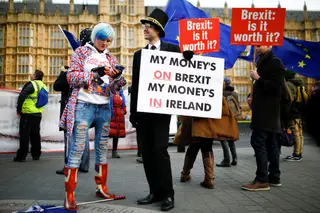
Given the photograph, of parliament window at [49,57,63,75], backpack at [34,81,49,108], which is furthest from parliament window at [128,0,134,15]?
backpack at [34,81,49,108]

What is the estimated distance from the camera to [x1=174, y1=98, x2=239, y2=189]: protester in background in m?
3.38

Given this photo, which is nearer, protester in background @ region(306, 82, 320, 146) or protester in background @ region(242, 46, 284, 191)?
protester in background @ region(306, 82, 320, 146)

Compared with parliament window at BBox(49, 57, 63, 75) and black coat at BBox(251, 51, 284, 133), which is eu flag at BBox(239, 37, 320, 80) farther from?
parliament window at BBox(49, 57, 63, 75)

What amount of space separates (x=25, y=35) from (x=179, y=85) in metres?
39.1

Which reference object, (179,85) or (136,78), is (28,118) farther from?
(179,85)

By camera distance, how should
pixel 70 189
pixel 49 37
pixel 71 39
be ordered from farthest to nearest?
pixel 49 37
pixel 71 39
pixel 70 189

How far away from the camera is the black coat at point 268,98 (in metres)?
3.49

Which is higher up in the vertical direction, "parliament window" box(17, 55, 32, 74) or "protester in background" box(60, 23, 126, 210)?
"parliament window" box(17, 55, 32, 74)

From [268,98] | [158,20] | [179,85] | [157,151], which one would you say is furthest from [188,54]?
[268,98]

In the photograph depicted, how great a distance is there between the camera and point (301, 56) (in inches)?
291

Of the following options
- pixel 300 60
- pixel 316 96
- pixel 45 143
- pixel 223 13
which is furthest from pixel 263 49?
pixel 223 13

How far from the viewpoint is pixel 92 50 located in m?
2.91

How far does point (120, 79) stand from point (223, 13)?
4353 centimetres

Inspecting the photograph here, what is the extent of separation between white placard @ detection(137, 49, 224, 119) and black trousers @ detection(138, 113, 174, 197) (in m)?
0.13
